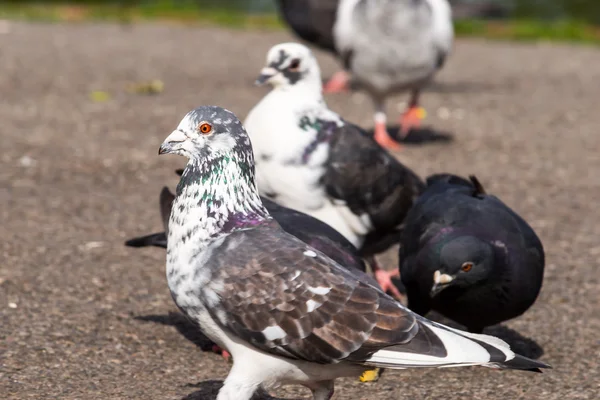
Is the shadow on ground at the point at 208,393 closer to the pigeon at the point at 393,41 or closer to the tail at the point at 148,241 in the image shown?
the tail at the point at 148,241

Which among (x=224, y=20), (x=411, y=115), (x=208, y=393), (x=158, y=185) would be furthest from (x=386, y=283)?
(x=224, y=20)

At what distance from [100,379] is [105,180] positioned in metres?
3.60

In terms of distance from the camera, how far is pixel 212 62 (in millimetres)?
13211

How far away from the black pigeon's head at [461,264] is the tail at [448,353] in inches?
38.1

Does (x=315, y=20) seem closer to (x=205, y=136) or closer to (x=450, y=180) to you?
(x=450, y=180)

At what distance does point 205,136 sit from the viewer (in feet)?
12.4

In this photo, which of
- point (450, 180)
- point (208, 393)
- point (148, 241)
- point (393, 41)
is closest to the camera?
point (208, 393)

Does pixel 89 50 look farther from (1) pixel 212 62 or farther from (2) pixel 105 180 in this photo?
(2) pixel 105 180

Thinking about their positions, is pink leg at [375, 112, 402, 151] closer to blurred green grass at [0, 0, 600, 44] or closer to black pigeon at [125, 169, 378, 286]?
black pigeon at [125, 169, 378, 286]

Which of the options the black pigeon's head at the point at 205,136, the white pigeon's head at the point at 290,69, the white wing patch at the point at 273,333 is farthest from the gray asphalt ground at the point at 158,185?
the white pigeon's head at the point at 290,69

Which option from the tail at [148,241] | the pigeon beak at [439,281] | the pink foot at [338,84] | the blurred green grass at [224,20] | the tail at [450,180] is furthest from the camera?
the blurred green grass at [224,20]

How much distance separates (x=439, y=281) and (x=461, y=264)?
0.12 metres

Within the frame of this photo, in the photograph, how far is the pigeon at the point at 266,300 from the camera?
3586mm

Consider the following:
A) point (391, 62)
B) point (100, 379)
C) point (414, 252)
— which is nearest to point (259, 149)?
point (414, 252)
